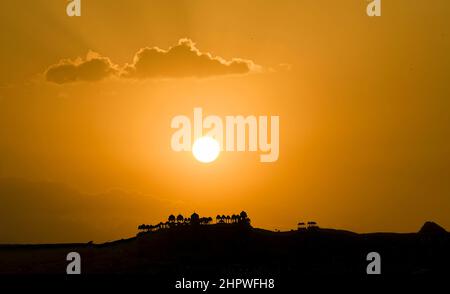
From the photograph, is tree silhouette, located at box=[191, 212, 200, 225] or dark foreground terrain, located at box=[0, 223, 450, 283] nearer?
dark foreground terrain, located at box=[0, 223, 450, 283]

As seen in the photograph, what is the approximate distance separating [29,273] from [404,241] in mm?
70067

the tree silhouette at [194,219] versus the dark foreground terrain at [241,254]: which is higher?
→ the tree silhouette at [194,219]

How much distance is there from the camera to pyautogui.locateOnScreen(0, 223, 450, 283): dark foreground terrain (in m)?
104

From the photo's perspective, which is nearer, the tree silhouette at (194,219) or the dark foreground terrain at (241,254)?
the dark foreground terrain at (241,254)

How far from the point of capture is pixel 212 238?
120m

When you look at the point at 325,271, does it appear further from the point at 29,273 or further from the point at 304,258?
the point at 29,273

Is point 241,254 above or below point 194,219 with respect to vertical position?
below

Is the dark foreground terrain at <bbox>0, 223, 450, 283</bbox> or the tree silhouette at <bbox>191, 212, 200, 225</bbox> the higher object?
the tree silhouette at <bbox>191, 212, 200, 225</bbox>

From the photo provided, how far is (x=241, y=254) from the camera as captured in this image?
4680 inches

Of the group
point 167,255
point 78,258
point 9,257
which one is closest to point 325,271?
point 167,255

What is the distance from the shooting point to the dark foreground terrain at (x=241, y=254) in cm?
10362
